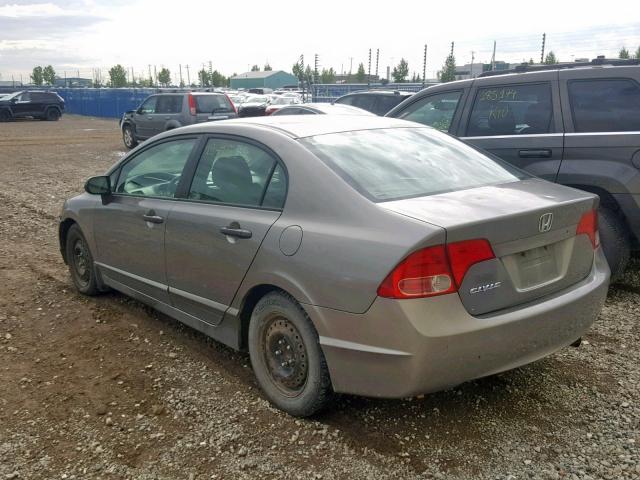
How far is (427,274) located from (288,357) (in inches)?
39.3

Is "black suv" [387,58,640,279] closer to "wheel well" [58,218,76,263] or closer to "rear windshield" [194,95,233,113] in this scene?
"wheel well" [58,218,76,263]

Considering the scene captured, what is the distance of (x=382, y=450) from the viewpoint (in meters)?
2.92

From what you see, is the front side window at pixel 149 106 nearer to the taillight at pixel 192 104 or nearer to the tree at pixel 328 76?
the taillight at pixel 192 104

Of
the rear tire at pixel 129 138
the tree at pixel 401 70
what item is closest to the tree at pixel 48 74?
the tree at pixel 401 70

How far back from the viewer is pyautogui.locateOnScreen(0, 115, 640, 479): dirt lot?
2.83m

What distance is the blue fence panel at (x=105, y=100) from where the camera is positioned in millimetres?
37312

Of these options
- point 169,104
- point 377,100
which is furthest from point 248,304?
point 169,104

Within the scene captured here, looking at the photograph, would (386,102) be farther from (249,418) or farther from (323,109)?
(249,418)

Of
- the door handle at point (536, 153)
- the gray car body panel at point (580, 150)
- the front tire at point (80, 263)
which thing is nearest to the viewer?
the gray car body panel at point (580, 150)

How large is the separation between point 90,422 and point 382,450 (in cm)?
155

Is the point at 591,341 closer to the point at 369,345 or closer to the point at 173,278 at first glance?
the point at 369,345

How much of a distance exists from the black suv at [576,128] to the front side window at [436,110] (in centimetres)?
17

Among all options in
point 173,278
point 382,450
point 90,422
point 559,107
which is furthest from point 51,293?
point 559,107

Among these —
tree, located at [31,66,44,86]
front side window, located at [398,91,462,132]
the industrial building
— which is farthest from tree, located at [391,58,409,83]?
tree, located at [31,66,44,86]
